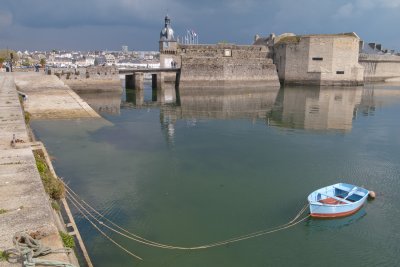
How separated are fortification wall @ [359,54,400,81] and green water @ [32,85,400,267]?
3533cm

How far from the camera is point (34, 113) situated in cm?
1870

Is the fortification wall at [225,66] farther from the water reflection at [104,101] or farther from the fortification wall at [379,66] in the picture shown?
the fortification wall at [379,66]

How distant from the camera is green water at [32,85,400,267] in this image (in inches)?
277

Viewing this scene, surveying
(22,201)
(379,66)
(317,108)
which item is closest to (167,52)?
(317,108)

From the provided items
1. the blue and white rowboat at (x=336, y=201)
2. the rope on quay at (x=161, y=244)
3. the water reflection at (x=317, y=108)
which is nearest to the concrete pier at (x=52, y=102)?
the water reflection at (x=317, y=108)

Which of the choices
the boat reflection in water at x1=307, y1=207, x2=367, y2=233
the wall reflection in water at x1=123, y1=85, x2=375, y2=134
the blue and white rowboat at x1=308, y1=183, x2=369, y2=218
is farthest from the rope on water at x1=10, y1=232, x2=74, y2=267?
the wall reflection in water at x1=123, y1=85, x2=375, y2=134

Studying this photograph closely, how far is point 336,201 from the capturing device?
8.71 m

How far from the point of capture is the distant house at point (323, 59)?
39750mm

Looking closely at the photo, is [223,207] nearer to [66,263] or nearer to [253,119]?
[66,263]

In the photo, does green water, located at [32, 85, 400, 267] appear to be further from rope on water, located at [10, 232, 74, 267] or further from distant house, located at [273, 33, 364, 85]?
distant house, located at [273, 33, 364, 85]

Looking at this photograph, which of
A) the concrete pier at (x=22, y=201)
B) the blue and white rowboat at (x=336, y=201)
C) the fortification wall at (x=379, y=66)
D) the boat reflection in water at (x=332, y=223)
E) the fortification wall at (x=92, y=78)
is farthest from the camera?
the fortification wall at (x=379, y=66)

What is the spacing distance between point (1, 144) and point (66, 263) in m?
6.36

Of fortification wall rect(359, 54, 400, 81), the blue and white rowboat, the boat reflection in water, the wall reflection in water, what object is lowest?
the boat reflection in water

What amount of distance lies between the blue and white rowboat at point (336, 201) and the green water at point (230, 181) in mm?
199
